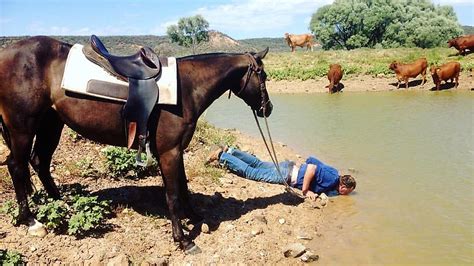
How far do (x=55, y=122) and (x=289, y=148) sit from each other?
6.28 metres

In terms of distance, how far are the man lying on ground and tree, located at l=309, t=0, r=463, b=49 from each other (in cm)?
3624

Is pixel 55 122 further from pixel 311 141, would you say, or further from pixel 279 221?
pixel 311 141

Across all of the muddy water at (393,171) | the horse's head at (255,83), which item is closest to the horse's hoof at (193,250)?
the muddy water at (393,171)

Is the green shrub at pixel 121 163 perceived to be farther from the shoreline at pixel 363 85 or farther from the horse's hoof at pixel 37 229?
the shoreline at pixel 363 85

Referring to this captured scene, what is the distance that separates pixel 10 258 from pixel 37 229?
58cm

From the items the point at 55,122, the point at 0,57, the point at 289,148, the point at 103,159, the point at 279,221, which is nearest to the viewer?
the point at 0,57

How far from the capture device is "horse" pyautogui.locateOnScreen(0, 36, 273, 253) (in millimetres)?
4535

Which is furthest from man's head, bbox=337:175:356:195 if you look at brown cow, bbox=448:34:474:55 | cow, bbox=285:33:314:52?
cow, bbox=285:33:314:52

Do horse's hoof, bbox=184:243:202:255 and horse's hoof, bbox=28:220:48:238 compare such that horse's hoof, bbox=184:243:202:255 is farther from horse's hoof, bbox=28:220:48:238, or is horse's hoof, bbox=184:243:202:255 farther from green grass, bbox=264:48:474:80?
green grass, bbox=264:48:474:80

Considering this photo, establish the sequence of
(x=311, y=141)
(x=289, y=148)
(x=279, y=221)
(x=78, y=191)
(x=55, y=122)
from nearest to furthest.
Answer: (x=55, y=122)
(x=78, y=191)
(x=279, y=221)
(x=289, y=148)
(x=311, y=141)

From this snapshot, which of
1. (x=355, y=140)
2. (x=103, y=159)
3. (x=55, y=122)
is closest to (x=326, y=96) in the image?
(x=355, y=140)

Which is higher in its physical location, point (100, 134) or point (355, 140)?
point (100, 134)

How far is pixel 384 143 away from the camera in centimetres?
1050

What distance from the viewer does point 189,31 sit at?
58.6 meters
